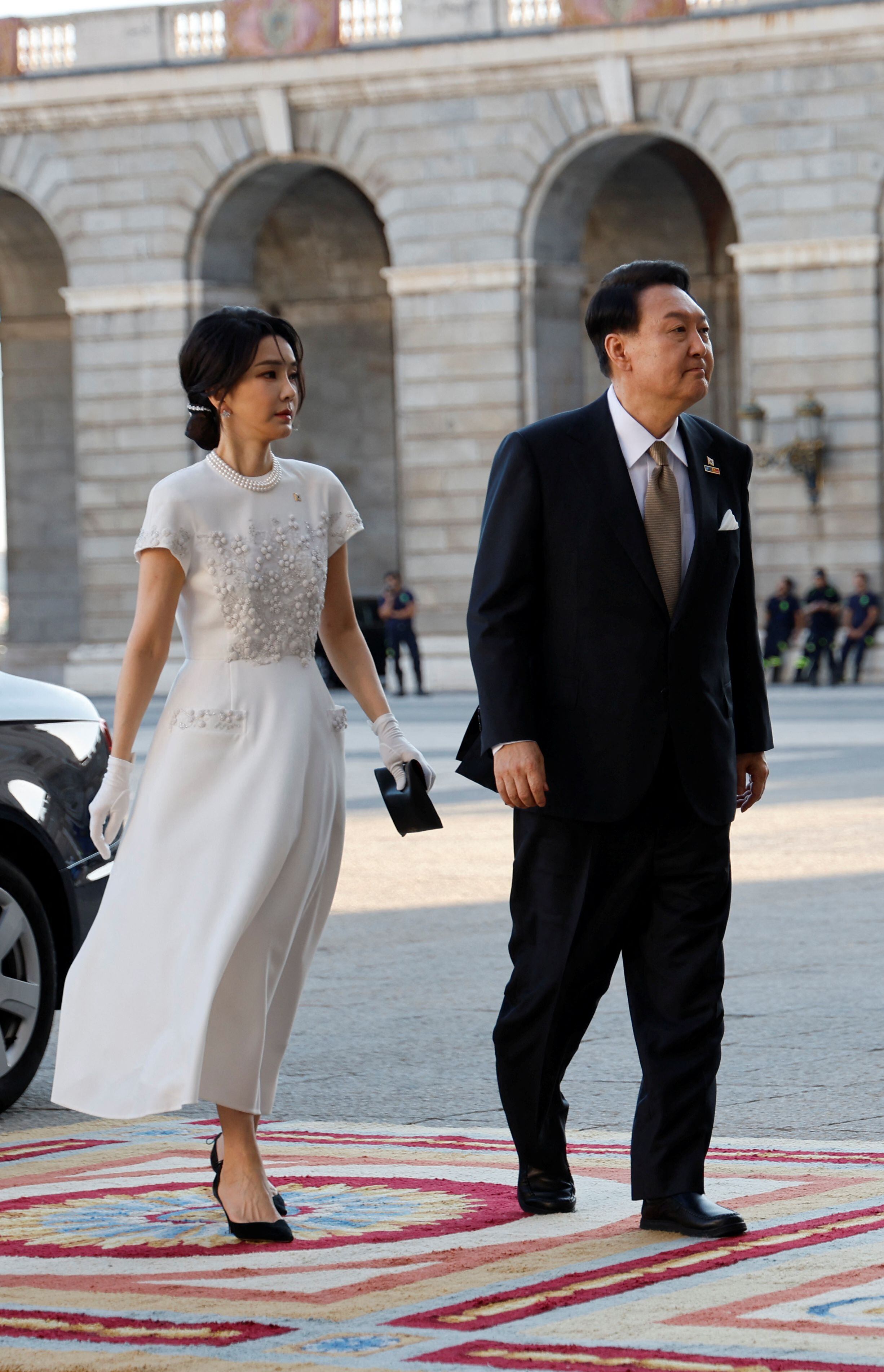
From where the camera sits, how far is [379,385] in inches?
1578

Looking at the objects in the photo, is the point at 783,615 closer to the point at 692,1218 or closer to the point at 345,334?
the point at 345,334

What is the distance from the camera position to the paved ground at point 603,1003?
6.92 metres

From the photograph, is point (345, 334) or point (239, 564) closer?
point (239, 564)

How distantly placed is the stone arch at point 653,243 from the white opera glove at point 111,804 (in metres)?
28.2

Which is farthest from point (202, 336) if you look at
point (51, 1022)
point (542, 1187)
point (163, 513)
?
point (51, 1022)

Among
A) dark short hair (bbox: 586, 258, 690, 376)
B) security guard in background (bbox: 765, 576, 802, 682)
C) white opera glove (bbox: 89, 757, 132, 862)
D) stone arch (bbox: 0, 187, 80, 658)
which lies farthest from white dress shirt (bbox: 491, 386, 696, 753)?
stone arch (bbox: 0, 187, 80, 658)

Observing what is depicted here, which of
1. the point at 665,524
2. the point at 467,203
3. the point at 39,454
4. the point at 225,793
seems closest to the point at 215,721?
the point at 225,793

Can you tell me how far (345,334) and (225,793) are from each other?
3522cm

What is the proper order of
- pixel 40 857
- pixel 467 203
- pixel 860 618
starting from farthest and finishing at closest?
pixel 467 203 → pixel 860 618 → pixel 40 857

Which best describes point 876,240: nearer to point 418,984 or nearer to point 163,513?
point 418,984

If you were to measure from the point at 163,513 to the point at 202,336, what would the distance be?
1.47ft

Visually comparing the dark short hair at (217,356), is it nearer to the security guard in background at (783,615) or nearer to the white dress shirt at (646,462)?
the white dress shirt at (646,462)

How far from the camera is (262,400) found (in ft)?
Answer: 18.2

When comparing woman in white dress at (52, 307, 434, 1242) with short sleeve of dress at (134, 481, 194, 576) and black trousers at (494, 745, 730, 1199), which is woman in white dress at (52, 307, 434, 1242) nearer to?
short sleeve of dress at (134, 481, 194, 576)
